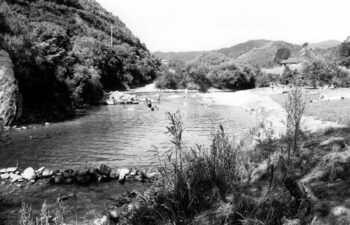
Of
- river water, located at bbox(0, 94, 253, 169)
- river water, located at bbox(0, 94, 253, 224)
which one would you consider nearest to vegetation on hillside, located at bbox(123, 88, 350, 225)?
river water, located at bbox(0, 94, 253, 224)

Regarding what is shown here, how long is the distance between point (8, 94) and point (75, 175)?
1586 cm

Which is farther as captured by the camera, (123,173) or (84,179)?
(123,173)

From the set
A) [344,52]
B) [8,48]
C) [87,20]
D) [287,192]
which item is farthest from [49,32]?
[344,52]

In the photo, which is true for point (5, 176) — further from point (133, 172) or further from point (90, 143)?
point (90, 143)

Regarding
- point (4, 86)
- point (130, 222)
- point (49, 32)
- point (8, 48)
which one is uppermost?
point (49, 32)

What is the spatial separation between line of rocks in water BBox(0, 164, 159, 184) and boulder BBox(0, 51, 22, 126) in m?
13.2

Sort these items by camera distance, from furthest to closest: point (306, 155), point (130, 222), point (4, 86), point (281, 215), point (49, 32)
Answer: point (49, 32) → point (4, 86) → point (306, 155) → point (130, 222) → point (281, 215)

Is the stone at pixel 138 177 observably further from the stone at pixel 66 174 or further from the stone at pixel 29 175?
the stone at pixel 29 175

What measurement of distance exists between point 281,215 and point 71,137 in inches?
697

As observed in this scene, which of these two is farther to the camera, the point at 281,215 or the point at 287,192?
the point at 287,192

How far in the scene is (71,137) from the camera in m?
20.7

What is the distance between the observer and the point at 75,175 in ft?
39.7

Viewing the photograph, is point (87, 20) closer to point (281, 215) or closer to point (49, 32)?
point (49, 32)

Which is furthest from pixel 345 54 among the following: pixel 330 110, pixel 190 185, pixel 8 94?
pixel 190 185
